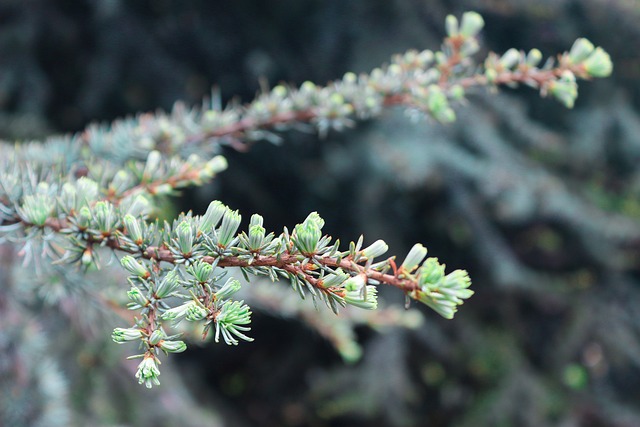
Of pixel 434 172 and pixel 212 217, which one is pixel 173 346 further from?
pixel 434 172

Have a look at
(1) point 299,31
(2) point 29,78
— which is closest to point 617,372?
(1) point 299,31

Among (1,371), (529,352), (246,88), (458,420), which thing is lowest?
(458,420)

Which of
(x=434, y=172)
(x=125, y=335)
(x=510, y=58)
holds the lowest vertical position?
(x=434, y=172)

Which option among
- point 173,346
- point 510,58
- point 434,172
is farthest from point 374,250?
point 434,172

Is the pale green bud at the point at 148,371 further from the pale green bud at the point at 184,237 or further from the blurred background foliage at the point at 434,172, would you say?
the blurred background foliage at the point at 434,172

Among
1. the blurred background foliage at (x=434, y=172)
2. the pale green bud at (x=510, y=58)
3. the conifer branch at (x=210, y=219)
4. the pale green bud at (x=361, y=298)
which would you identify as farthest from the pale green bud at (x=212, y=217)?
the blurred background foliage at (x=434, y=172)

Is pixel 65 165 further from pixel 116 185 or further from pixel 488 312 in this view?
pixel 488 312

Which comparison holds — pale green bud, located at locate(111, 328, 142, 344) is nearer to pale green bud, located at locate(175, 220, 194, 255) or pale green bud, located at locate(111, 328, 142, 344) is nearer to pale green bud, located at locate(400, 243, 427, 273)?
pale green bud, located at locate(175, 220, 194, 255)

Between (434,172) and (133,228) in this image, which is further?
(434,172)
